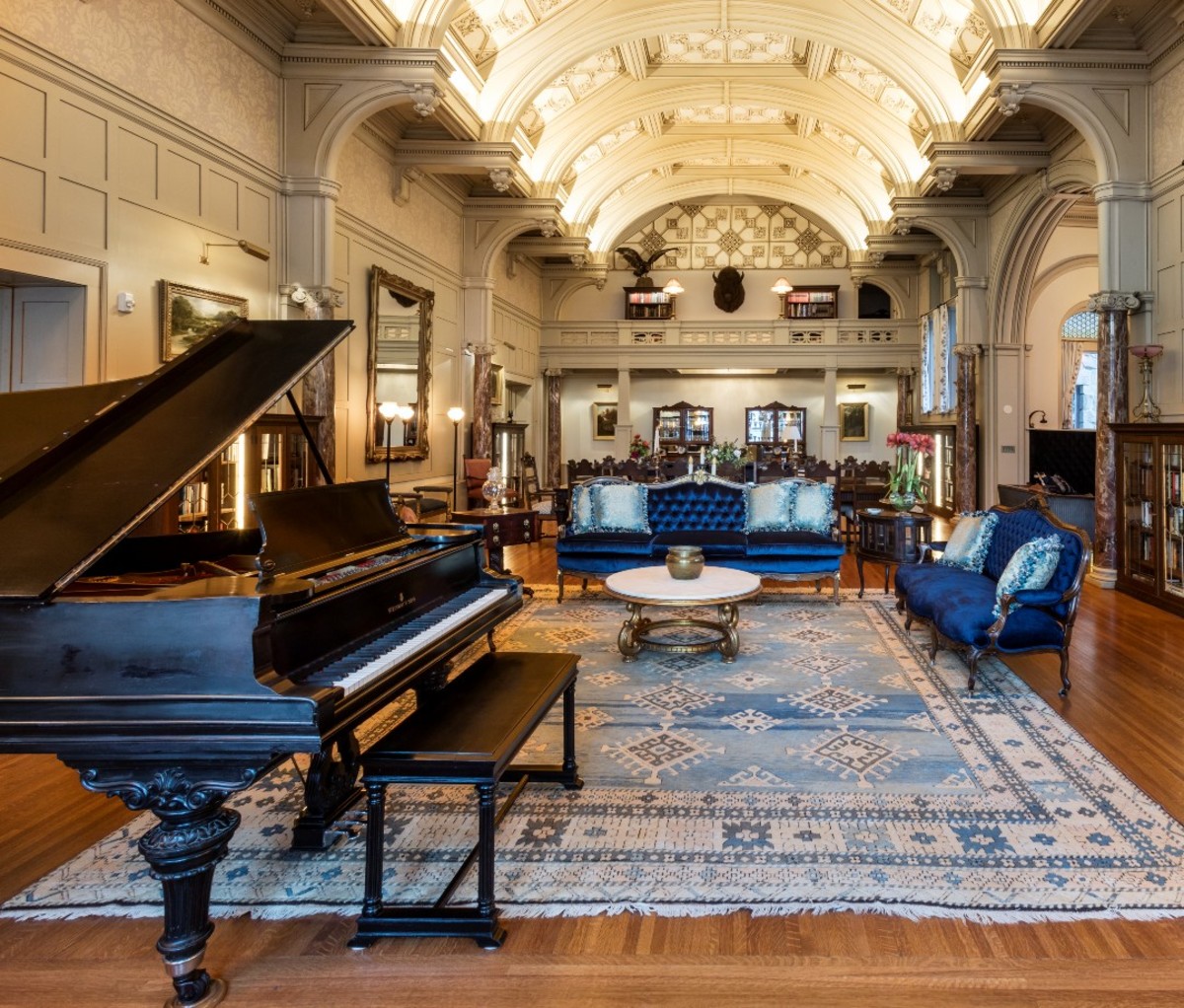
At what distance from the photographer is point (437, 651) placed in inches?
93.9

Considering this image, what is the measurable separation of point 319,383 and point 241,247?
1213 millimetres

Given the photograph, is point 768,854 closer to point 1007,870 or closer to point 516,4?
point 1007,870

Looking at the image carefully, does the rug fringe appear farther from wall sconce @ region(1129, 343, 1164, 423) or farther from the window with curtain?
the window with curtain

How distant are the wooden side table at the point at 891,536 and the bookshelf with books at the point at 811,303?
10.8 m

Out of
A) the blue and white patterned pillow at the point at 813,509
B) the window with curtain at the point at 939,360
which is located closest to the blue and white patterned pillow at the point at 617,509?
the blue and white patterned pillow at the point at 813,509

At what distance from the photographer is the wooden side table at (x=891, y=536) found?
6430mm

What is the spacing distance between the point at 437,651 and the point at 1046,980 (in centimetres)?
180

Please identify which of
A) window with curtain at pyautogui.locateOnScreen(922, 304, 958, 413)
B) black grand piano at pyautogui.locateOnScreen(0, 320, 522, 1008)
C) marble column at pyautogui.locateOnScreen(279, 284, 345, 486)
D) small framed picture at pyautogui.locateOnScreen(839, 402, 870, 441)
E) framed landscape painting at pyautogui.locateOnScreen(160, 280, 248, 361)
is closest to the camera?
black grand piano at pyautogui.locateOnScreen(0, 320, 522, 1008)

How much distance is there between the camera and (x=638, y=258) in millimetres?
16859

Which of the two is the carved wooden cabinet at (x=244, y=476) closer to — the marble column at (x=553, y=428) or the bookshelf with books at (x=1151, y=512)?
the bookshelf with books at (x=1151, y=512)

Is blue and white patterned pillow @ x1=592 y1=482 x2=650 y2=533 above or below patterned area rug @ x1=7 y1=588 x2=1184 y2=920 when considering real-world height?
above

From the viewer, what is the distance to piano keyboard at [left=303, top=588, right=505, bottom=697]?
1938 millimetres

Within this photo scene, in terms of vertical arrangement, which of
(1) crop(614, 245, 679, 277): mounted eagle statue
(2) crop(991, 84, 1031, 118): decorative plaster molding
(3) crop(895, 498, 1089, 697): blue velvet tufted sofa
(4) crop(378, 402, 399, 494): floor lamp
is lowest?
(3) crop(895, 498, 1089, 697): blue velvet tufted sofa

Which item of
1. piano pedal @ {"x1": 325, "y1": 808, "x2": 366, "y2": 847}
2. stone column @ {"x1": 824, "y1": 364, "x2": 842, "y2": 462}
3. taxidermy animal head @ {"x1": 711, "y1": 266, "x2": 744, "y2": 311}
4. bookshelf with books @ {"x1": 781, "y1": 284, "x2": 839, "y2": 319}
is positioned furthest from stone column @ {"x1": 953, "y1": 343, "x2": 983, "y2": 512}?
piano pedal @ {"x1": 325, "y1": 808, "x2": 366, "y2": 847}
